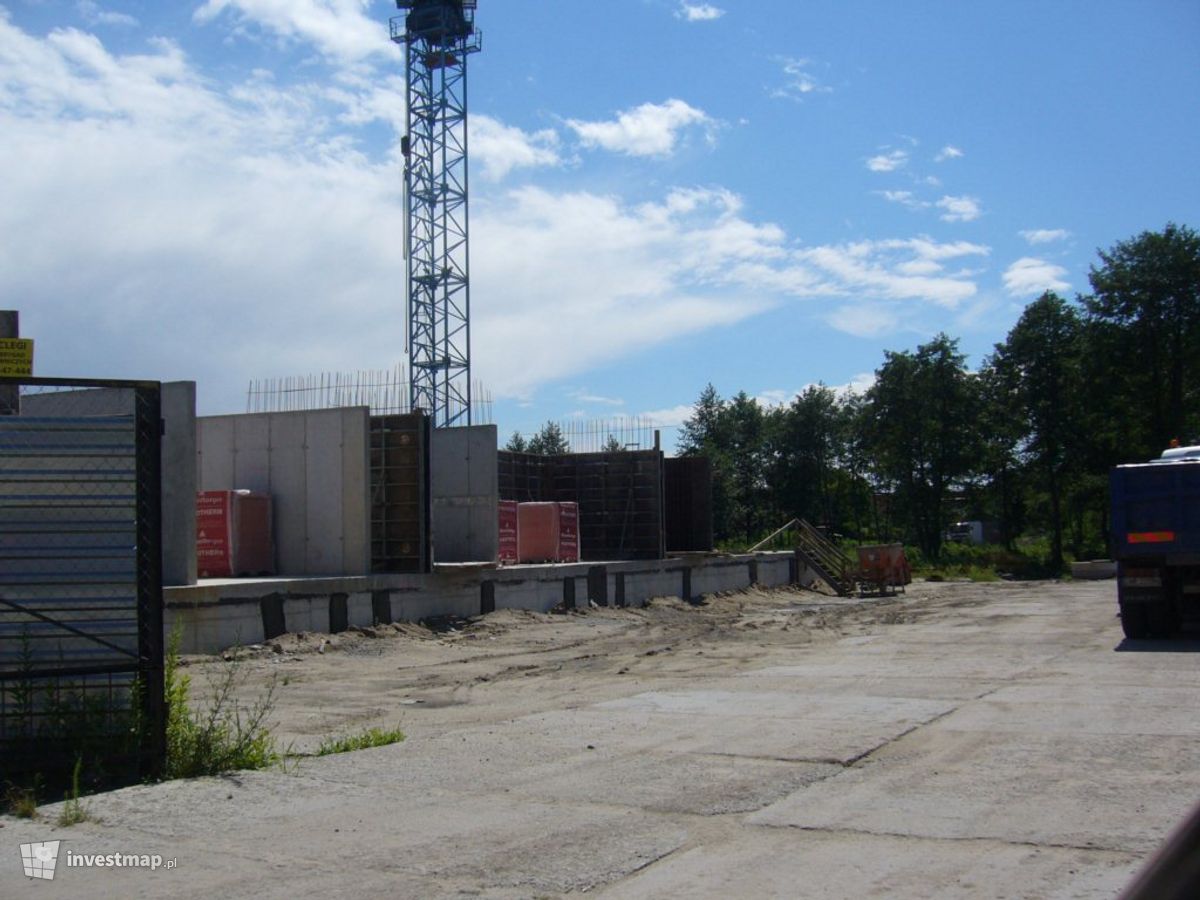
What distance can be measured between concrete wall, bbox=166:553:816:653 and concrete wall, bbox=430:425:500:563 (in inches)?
58.7

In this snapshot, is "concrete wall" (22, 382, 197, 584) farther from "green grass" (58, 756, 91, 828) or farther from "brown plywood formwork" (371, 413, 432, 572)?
"green grass" (58, 756, 91, 828)

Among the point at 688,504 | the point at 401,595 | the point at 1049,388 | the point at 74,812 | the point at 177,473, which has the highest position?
the point at 1049,388

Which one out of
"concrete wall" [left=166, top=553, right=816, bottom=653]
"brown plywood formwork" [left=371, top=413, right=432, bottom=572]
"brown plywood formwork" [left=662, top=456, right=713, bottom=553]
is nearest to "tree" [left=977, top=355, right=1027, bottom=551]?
"brown plywood formwork" [left=662, top=456, right=713, bottom=553]

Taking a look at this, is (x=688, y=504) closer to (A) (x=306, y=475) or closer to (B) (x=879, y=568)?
(B) (x=879, y=568)

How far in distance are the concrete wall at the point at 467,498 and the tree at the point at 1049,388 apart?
3901 cm

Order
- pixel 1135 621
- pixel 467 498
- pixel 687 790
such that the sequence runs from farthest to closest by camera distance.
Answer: pixel 467 498
pixel 1135 621
pixel 687 790

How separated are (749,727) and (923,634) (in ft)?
39.5

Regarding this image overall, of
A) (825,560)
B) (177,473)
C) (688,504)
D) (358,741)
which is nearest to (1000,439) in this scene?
(825,560)

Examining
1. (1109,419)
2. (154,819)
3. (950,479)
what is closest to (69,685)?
(154,819)

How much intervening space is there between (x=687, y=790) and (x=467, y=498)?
61.5 feet

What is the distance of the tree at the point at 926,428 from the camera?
63625 millimetres

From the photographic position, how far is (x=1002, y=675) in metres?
14.5

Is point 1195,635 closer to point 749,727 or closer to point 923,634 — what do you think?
point 923,634

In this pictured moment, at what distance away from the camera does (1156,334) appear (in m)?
53.6
